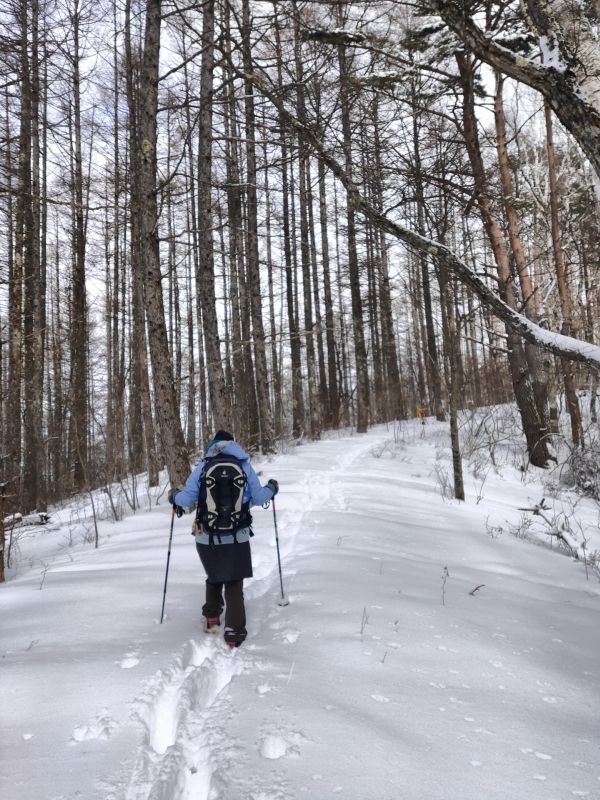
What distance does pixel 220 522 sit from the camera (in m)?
3.55

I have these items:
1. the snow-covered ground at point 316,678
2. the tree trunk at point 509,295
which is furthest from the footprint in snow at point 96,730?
the tree trunk at point 509,295

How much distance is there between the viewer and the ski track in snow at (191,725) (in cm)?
187

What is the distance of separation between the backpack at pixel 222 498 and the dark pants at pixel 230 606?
0.35 metres

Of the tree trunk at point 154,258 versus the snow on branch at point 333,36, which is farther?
the tree trunk at point 154,258

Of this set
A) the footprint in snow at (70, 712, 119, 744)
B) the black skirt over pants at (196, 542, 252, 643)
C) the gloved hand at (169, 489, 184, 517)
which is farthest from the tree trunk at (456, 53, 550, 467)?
the footprint in snow at (70, 712, 119, 744)

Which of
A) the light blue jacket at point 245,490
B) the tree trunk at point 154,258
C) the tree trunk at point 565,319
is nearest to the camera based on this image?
the light blue jacket at point 245,490

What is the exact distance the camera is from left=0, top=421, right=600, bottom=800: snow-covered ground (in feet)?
6.10

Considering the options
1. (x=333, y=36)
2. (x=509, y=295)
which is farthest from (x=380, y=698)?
(x=509, y=295)

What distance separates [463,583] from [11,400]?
30.2 feet

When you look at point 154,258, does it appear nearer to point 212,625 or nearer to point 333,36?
point 333,36

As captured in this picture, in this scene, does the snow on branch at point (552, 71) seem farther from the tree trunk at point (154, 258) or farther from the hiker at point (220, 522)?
Answer: the tree trunk at point (154, 258)

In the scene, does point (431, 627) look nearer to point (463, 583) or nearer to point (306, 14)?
point (463, 583)

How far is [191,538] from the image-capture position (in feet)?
18.1

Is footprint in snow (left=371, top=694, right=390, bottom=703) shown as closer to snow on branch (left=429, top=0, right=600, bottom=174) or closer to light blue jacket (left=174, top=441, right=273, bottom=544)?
light blue jacket (left=174, top=441, right=273, bottom=544)
